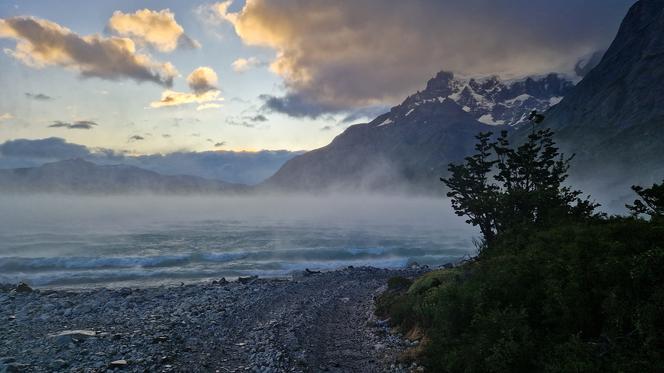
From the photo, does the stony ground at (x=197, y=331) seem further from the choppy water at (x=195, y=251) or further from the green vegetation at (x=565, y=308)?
the choppy water at (x=195, y=251)

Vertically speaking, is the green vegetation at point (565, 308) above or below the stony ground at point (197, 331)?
above

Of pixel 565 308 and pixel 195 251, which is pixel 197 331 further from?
pixel 195 251

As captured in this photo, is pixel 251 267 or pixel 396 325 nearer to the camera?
pixel 396 325

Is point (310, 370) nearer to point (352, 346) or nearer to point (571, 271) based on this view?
point (352, 346)

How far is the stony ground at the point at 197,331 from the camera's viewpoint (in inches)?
682

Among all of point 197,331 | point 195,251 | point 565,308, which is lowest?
point 195,251

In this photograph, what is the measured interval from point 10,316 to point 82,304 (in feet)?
15.0

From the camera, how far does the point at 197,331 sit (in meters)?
22.5

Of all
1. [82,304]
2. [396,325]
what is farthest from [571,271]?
[82,304]

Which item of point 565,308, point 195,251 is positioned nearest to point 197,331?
point 565,308

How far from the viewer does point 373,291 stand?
123 ft

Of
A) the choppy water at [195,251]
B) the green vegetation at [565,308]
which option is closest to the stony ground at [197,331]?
the green vegetation at [565,308]

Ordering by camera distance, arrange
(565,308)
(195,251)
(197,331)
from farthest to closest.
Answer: (195,251) → (197,331) → (565,308)

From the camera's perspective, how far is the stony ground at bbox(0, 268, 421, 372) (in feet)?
56.9
